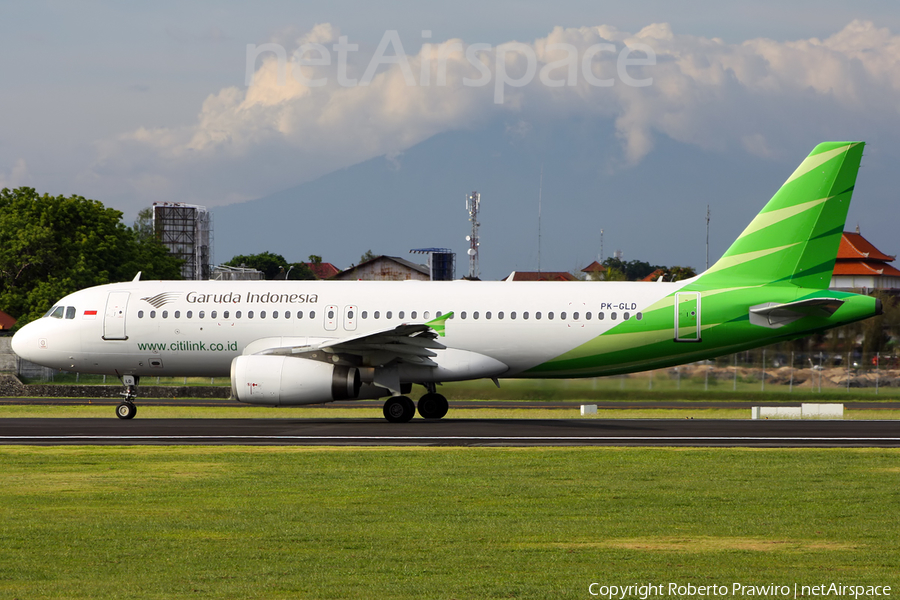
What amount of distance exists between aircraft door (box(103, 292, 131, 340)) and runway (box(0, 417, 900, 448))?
8.17ft

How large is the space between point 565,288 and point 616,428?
5.00 m

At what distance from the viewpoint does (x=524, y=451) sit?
1998 centimetres

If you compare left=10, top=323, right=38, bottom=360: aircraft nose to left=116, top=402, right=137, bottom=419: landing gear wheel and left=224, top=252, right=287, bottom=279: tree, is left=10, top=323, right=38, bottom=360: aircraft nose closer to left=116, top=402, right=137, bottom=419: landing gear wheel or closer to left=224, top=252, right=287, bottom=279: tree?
left=116, top=402, right=137, bottom=419: landing gear wheel

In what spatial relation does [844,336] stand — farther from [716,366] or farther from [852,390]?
[716,366]

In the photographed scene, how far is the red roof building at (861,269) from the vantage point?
10688 cm

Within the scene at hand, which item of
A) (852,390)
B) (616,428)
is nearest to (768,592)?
(616,428)

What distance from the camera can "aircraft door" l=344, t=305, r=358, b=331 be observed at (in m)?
29.3

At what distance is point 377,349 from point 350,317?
2.07 m

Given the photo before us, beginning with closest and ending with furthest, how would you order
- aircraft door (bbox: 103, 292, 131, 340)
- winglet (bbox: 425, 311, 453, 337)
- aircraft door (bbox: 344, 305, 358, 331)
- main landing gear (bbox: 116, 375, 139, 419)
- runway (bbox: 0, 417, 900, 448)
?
runway (bbox: 0, 417, 900, 448), winglet (bbox: 425, 311, 453, 337), aircraft door (bbox: 344, 305, 358, 331), main landing gear (bbox: 116, 375, 139, 419), aircraft door (bbox: 103, 292, 131, 340)

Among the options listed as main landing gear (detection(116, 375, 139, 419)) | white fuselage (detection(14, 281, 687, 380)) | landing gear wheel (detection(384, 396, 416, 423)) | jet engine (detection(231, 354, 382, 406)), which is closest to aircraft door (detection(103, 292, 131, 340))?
white fuselage (detection(14, 281, 687, 380))

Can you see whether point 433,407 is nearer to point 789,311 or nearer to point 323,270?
point 789,311

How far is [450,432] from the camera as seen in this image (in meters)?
24.8

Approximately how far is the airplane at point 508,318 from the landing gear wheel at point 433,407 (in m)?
0.04

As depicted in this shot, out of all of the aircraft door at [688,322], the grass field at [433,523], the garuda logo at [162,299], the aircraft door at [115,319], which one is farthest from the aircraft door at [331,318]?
the grass field at [433,523]
